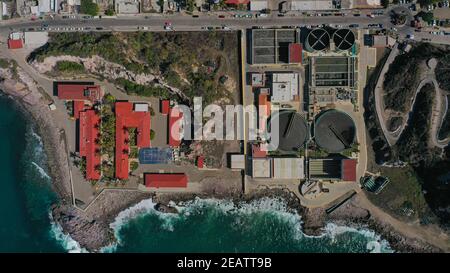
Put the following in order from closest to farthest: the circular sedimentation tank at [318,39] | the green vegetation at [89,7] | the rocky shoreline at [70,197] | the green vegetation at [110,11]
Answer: the circular sedimentation tank at [318,39], the green vegetation at [89,7], the green vegetation at [110,11], the rocky shoreline at [70,197]

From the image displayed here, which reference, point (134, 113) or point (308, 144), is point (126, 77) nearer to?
point (134, 113)

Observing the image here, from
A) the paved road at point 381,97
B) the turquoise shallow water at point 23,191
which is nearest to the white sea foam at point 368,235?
the paved road at point 381,97

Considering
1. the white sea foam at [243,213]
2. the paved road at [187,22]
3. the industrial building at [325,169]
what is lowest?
the white sea foam at [243,213]

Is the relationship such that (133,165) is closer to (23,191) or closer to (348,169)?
(23,191)

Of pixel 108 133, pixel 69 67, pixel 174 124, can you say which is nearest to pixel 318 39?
pixel 174 124

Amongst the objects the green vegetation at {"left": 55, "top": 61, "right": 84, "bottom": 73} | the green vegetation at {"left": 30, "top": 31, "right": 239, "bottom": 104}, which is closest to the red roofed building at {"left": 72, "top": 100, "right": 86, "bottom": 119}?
the green vegetation at {"left": 55, "top": 61, "right": 84, "bottom": 73}
